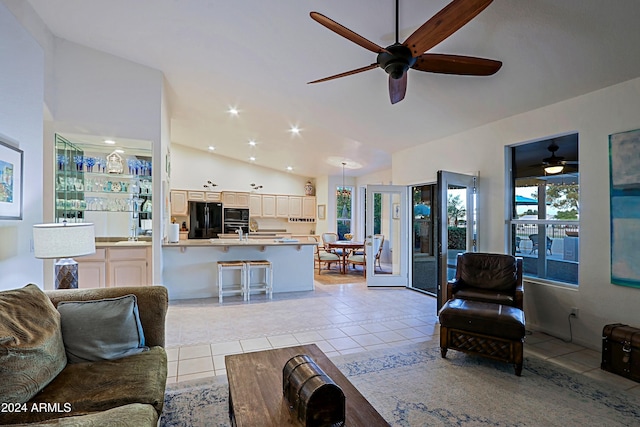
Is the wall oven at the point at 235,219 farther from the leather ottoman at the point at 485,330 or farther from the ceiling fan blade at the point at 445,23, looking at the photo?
the ceiling fan blade at the point at 445,23

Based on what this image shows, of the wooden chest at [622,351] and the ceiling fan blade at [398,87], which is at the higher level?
the ceiling fan blade at [398,87]

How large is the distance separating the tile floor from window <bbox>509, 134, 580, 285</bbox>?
0.84m

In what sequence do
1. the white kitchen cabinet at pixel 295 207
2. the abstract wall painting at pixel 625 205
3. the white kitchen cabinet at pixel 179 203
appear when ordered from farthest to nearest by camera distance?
the white kitchen cabinet at pixel 295 207 < the white kitchen cabinet at pixel 179 203 < the abstract wall painting at pixel 625 205

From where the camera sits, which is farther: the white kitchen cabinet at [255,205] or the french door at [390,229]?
the white kitchen cabinet at [255,205]

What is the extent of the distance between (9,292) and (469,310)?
127 inches

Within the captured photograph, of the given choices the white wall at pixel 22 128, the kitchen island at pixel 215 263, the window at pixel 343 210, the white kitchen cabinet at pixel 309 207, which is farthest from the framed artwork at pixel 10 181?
the white kitchen cabinet at pixel 309 207

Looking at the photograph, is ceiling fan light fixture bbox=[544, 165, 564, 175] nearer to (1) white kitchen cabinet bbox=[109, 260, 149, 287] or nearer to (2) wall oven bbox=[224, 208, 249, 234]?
(1) white kitchen cabinet bbox=[109, 260, 149, 287]

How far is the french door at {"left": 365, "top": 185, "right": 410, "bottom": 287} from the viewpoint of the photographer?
595cm

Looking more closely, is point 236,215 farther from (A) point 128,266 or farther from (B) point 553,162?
(B) point 553,162

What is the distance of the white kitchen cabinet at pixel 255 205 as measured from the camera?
30.1 feet

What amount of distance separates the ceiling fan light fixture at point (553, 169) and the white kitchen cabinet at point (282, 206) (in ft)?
22.5

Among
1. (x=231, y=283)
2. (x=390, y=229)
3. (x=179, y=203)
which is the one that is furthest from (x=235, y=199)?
(x=390, y=229)

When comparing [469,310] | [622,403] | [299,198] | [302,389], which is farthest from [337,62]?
[299,198]

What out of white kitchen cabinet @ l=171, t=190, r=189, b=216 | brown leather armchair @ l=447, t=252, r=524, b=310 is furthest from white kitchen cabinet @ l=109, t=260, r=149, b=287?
white kitchen cabinet @ l=171, t=190, r=189, b=216
